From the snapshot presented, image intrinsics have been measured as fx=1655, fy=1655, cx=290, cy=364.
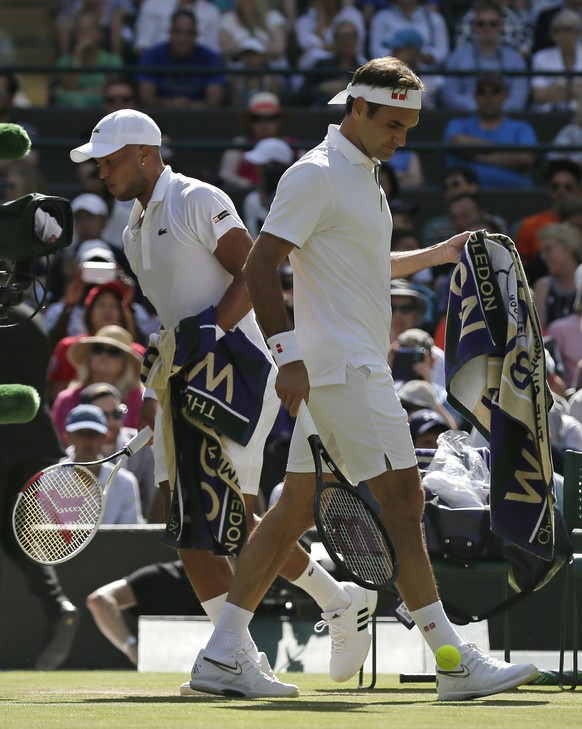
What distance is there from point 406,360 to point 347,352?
168 inches

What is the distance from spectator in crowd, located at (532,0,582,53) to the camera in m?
15.8

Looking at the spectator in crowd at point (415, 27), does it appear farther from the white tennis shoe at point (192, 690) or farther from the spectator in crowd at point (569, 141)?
the white tennis shoe at point (192, 690)

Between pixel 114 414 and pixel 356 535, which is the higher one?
pixel 356 535

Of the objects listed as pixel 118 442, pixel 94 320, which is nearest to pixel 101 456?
pixel 118 442

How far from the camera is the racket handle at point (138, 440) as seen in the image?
6152 mm

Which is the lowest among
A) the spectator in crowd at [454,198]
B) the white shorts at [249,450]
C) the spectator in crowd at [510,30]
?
the white shorts at [249,450]

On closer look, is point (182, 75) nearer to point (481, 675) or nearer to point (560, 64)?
point (560, 64)

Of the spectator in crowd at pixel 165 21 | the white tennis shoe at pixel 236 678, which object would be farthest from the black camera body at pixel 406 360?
the spectator in crowd at pixel 165 21

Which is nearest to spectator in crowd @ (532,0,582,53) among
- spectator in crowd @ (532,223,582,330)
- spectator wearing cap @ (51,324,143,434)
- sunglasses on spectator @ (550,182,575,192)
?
sunglasses on spectator @ (550,182,575,192)

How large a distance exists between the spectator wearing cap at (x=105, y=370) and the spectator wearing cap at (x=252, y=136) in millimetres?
3673

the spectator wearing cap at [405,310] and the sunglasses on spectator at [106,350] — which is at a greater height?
the spectator wearing cap at [405,310]

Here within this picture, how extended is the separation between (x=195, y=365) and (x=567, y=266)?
19.4 ft

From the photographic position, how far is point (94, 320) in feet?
35.0

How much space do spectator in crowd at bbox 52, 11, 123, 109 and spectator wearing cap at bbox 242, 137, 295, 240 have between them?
2.11 metres
